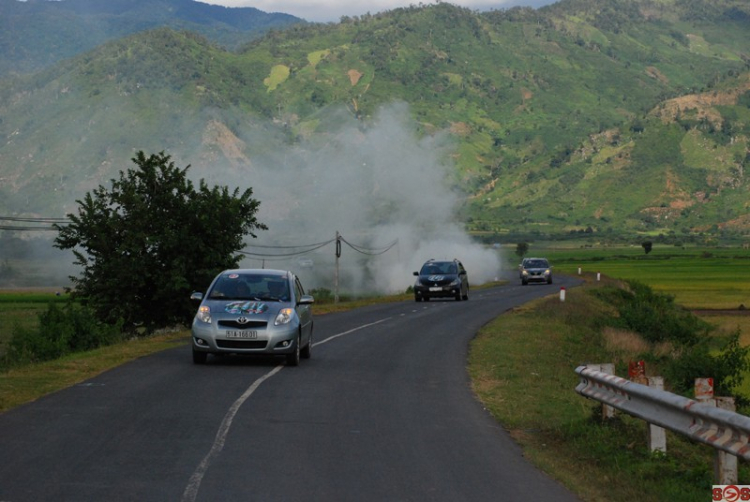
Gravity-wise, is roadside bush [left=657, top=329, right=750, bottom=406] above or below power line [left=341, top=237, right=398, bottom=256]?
below

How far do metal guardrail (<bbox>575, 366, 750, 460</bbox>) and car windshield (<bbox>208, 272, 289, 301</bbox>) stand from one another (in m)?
8.12

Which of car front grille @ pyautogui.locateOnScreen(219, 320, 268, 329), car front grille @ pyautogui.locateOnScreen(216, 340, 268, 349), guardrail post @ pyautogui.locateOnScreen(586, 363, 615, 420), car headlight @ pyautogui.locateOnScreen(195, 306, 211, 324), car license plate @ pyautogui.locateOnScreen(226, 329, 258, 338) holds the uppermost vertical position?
car headlight @ pyautogui.locateOnScreen(195, 306, 211, 324)

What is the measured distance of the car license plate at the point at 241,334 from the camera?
19.1 metres

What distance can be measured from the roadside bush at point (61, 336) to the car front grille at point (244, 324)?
42.2ft

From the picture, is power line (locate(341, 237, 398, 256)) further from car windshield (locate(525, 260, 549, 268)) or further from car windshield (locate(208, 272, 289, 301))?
car windshield (locate(208, 272, 289, 301))

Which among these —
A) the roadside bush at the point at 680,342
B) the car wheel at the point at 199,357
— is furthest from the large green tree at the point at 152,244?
the car wheel at the point at 199,357

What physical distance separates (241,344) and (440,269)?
113ft

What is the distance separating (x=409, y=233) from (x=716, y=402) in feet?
354

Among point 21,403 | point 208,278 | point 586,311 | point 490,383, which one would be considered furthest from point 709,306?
point 21,403

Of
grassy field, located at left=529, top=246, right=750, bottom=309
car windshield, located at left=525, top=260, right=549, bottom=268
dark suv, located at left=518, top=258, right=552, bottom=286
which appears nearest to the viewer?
grassy field, located at left=529, top=246, right=750, bottom=309

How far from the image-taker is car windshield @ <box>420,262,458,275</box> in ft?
173

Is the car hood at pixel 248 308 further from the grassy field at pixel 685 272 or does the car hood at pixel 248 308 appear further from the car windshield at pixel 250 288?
the grassy field at pixel 685 272

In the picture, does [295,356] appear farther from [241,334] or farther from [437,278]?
[437,278]

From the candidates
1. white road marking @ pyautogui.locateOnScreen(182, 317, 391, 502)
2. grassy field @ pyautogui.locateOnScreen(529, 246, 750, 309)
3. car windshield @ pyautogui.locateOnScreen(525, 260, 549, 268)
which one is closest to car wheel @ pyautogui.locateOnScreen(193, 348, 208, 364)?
white road marking @ pyautogui.locateOnScreen(182, 317, 391, 502)
